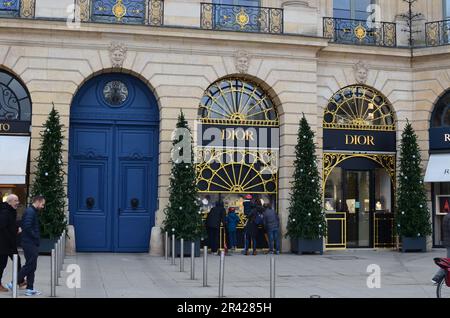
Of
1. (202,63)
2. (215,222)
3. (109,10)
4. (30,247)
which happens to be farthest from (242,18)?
(30,247)

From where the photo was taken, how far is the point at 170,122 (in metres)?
20.4

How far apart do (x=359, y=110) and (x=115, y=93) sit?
839 cm

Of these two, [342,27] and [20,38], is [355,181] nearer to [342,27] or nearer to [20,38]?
[342,27]

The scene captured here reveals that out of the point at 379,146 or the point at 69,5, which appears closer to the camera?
the point at 69,5

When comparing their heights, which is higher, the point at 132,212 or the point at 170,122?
the point at 170,122

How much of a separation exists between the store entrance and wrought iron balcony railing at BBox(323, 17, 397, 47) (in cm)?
416

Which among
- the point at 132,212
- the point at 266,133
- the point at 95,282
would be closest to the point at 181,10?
the point at 266,133

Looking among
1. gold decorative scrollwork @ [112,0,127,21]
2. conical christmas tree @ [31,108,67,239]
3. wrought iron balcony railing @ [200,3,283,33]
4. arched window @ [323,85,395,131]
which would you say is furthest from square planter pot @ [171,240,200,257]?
gold decorative scrollwork @ [112,0,127,21]

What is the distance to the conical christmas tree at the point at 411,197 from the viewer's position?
21484 mm

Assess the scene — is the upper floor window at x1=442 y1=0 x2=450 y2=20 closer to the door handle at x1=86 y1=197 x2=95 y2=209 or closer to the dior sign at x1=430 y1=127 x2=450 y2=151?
the dior sign at x1=430 y1=127 x2=450 y2=151

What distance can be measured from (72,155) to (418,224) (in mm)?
11344

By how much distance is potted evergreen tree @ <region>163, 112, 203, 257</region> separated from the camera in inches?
744

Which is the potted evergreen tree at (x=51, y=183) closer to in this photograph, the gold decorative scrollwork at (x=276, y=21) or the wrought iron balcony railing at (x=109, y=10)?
the wrought iron balcony railing at (x=109, y=10)

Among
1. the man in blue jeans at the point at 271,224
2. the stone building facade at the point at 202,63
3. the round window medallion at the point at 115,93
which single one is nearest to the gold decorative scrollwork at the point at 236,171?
the stone building facade at the point at 202,63
